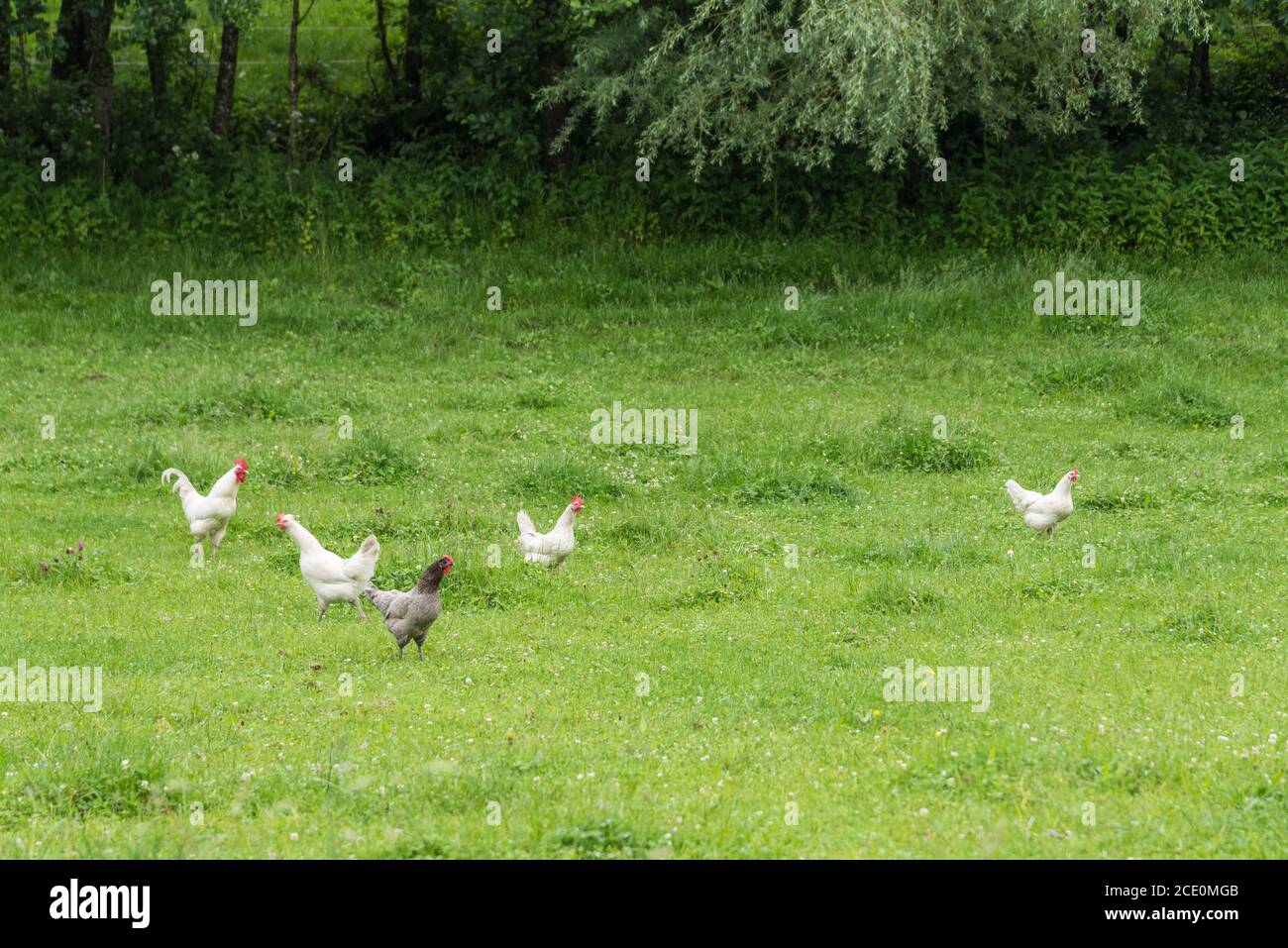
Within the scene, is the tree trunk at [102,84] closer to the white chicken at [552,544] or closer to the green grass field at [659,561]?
the green grass field at [659,561]

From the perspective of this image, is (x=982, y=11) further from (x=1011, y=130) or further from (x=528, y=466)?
(x=528, y=466)

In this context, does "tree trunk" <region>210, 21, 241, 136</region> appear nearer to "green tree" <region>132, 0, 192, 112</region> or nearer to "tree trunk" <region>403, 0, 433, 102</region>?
"green tree" <region>132, 0, 192, 112</region>

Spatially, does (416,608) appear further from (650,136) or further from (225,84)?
(225,84)

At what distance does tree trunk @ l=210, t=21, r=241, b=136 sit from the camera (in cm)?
2609

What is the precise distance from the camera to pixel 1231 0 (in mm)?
25016

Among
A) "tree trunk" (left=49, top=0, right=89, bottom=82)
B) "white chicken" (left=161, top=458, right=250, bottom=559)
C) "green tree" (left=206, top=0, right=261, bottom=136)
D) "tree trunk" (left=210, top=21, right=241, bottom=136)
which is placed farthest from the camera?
"tree trunk" (left=49, top=0, right=89, bottom=82)

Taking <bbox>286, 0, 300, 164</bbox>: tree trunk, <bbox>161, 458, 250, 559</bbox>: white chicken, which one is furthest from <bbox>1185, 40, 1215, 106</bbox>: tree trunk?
<bbox>161, 458, 250, 559</bbox>: white chicken

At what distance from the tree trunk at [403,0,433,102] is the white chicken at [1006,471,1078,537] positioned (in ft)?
59.4

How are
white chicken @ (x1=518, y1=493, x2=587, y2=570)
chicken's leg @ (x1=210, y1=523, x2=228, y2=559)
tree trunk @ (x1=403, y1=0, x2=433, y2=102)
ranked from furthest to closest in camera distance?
tree trunk @ (x1=403, y1=0, x2=433, y2=102) → chicken's leg @ (x1=210, y1=523, x2=228, y2=559) → white chicken @ (x1=518, y1=493, x2=587, y2=570)

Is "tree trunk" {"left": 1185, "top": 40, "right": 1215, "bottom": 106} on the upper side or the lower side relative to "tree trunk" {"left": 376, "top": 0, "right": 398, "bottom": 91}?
lower

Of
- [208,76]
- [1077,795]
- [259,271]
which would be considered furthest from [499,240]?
[1077,795]

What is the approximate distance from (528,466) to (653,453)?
161cm

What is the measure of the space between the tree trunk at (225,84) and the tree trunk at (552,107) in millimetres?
5124

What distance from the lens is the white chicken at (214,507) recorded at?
13453 millimetres
